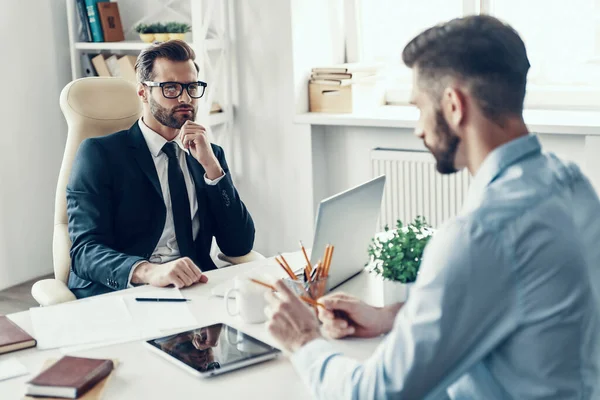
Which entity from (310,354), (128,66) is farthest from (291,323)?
(128,66)

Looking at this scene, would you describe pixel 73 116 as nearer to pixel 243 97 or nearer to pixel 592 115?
pixel 243 97

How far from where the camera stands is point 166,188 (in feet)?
8.54

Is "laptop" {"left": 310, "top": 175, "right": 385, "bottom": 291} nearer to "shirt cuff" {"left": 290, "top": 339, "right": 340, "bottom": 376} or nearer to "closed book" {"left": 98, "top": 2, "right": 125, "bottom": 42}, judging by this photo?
"shirt cuff" {"left": 290, "top": 339, "right": 340, "bottom": 376}

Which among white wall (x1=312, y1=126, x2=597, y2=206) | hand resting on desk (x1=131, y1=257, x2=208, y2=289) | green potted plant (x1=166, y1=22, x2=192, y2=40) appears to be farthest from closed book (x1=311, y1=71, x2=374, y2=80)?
hand resting on desk (x1=131, y1=257, x2=208, y2=289)

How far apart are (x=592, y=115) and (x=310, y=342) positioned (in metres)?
2.49

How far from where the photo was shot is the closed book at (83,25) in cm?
435

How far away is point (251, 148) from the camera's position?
13.7ft

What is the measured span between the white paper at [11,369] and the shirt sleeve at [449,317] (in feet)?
2.37

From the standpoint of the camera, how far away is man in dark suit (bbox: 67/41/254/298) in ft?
8.12

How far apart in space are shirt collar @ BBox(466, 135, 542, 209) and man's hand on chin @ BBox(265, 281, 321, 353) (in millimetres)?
359

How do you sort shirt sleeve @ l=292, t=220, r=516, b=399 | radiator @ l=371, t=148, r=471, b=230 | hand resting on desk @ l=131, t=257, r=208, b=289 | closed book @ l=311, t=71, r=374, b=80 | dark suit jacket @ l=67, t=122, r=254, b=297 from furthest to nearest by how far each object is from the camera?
closed book @ l=311, t=71, r=374, b=80 → radiator @ l=371, t=148, r=471, b=230 → dark suit jacket @ l=67, t=122, r=254, b=297 → hand resting on desk @ l=131, t=257, r=208, b=289 → shirt sleeve @ l=292, t=220, r=516, b=399

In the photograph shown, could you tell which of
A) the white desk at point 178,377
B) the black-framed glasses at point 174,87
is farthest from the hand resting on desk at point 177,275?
the black-framed glasses at point 174,87

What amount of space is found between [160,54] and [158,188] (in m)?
0.42

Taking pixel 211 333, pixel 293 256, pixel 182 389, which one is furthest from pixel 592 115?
pixel 182 389
